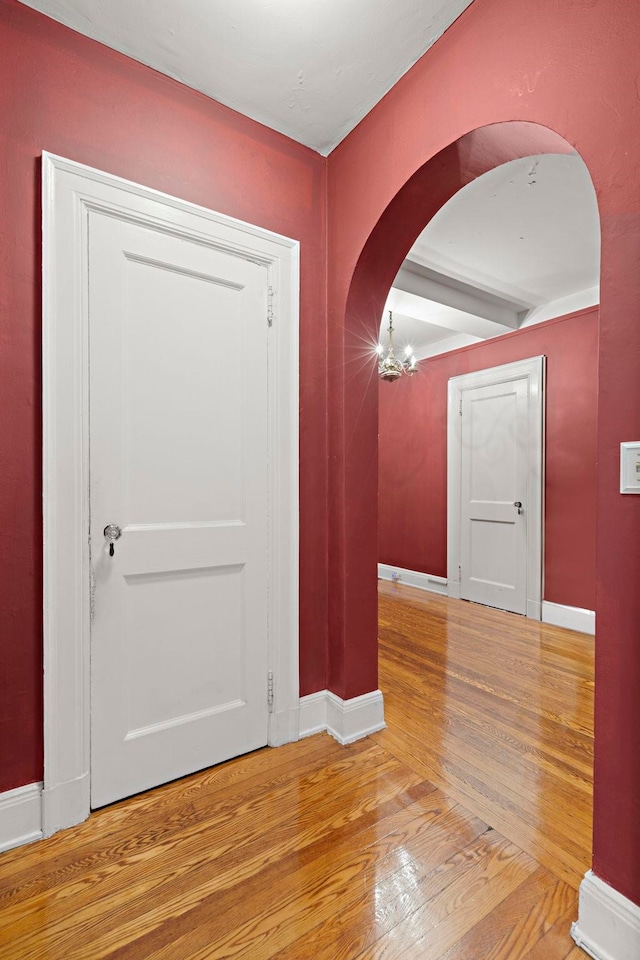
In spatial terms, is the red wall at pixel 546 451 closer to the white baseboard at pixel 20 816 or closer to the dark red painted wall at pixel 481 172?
the dark red painted wall at pixel 481 172

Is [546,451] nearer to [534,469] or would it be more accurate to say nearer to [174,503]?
[534,469]

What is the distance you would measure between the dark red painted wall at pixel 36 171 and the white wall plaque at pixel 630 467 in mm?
1690

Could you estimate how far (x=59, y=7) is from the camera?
1540 millimetres

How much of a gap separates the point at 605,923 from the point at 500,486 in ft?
11.2

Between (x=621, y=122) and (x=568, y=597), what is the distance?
3409mm

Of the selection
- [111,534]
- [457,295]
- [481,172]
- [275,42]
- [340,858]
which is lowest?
[340,858]

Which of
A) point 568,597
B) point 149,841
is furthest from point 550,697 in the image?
point 149,841

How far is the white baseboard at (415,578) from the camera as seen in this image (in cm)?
486

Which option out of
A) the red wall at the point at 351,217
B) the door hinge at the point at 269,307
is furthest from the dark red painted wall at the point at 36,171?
the door hinge at the point at 269,307

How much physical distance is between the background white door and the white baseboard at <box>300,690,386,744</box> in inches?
94.8

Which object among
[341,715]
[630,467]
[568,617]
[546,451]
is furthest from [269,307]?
[568,617]

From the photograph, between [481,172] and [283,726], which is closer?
[481,172]

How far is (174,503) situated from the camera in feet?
5.85

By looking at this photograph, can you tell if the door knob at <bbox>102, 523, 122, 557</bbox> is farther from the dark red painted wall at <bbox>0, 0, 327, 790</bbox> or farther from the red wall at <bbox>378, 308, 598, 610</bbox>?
the red wall at <bbox>378, 308, 598, 610</bbox>
